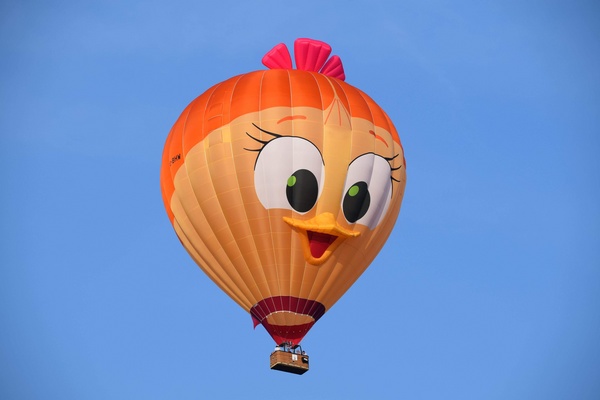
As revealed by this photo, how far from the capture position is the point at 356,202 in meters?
35.5

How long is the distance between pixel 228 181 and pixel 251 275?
2.22 meters

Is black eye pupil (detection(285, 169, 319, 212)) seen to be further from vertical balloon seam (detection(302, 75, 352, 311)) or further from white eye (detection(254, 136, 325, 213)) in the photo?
vertical balloon seam (detection(302, 75, 352, 311))

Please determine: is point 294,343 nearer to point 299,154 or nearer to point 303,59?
point 299,154

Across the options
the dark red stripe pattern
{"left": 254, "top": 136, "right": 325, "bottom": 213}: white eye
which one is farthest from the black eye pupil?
the dark red stripe pattern

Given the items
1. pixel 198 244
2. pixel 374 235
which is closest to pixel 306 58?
pixel 374 235

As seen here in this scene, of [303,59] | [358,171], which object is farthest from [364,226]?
[303,59]

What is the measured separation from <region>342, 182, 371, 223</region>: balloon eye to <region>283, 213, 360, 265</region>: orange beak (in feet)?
1.16

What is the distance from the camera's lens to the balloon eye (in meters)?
35.4

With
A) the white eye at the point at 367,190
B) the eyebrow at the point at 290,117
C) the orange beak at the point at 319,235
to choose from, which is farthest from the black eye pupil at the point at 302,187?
the eyebrow at the point at 290,117

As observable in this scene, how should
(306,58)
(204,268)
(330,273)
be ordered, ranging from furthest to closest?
(306,58)
(204,268)
(330,273)

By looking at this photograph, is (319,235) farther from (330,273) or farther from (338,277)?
(338,277)

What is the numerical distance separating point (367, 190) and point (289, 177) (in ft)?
6.12

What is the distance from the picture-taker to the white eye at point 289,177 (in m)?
35.1

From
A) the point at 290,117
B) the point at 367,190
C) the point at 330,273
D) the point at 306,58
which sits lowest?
the point at 330,273
